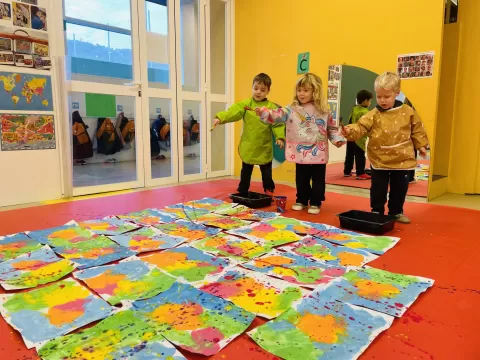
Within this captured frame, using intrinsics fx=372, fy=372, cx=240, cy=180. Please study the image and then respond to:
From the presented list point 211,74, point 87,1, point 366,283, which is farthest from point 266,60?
point 366,283

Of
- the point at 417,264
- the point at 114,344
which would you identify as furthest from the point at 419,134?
the point at 114,344

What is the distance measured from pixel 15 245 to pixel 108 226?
0.44 meters

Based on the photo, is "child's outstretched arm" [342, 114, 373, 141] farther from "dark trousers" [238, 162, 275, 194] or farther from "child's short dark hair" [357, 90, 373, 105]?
"child's short dark hair" [357, 90, 373, 105]

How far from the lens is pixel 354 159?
10.7 ft

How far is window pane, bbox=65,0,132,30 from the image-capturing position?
10.0 ft

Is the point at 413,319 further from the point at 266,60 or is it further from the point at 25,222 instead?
the point at 266,60

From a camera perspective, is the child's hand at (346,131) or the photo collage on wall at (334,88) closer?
the child's hand at (346,131)

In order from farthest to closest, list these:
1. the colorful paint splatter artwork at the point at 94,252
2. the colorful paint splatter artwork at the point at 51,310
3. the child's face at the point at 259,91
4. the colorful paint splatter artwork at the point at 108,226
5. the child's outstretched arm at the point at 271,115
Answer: the child's face at the point at 259,91
the child's outstretched arm at the point at 271,115
the colorful paint splatter artwork at the point at 108,226
the colorful paint splatter artwork at the point at 94,252
the colorful paint splatter artwork at the point at 51,310

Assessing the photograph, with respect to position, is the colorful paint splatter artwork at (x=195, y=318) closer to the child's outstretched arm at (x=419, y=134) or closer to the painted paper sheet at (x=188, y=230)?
the painted paper sheet at (x=188, y=230)

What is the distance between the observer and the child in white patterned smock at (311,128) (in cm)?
235

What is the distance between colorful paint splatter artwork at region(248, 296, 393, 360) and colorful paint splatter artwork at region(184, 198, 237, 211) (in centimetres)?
135

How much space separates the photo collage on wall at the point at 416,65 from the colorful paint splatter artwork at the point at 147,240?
7.21ft

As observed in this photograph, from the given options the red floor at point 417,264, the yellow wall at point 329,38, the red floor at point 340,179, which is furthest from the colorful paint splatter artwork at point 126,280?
the yellow wall at point 329,38

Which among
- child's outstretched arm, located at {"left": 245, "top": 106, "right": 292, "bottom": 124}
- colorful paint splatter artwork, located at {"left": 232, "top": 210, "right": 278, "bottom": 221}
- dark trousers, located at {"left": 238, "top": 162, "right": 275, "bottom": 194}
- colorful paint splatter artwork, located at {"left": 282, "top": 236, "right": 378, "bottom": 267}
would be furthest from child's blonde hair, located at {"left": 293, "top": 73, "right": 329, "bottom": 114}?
colorful paint splatter artwork, located at {"left": 282, "top": 236, "right": 378, "bottom": 267}
